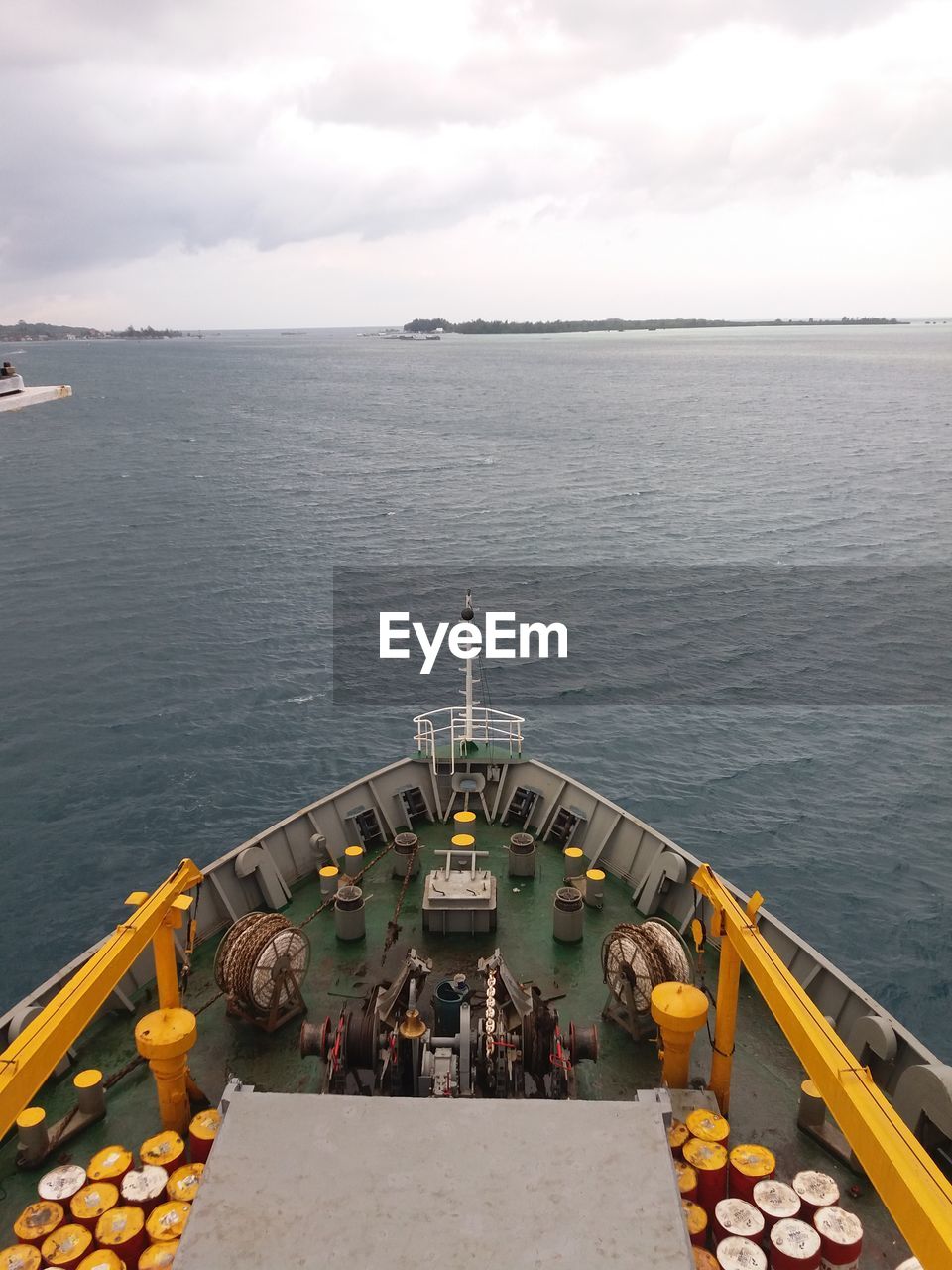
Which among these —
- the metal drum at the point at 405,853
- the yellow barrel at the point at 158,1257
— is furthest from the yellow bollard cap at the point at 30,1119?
the metal drum at the point at 405,853

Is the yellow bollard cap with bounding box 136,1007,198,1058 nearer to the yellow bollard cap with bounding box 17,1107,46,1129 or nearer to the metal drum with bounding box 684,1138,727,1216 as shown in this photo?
the yellow bollard cap with bounding box 17,1107,46,1129

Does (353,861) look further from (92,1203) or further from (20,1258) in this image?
(20,1258)

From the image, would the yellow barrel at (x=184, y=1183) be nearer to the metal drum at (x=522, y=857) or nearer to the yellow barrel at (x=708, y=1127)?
the yellow barrel at (x=708, y=1127)

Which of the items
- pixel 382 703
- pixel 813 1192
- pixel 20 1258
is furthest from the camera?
pixel 382 703

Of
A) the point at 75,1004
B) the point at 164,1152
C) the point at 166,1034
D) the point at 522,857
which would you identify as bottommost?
the point at 522,857

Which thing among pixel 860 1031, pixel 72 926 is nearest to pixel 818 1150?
pixel 860 1031

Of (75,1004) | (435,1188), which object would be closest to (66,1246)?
(75,1004)
